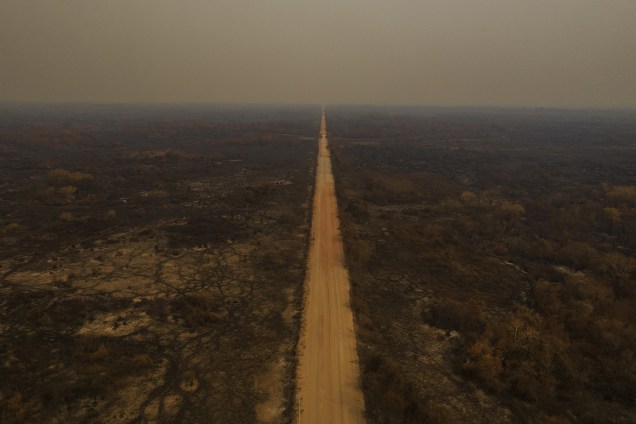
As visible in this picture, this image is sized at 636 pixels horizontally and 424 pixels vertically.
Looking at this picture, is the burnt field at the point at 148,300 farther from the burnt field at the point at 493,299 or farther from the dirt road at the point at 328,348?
the burnt field at the point at 493,299

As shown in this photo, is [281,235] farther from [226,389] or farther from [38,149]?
[38,149]

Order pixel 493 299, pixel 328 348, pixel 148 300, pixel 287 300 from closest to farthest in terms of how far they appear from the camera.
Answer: pixel 328 348 → pixel 148 300 → pixel 287 300 → pixel 493 299

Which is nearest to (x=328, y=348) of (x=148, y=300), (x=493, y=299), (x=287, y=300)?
(x=287, y=300)

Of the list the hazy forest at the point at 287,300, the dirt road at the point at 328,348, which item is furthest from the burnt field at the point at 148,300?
the dirt road at the point at 328,348

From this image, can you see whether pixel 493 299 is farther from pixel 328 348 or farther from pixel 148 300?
pixel 148 300

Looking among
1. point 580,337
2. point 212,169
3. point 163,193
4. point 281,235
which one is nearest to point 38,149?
point 212,169
